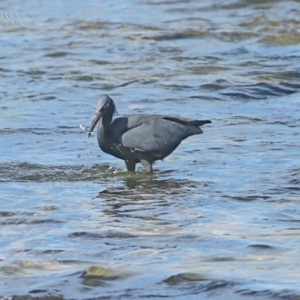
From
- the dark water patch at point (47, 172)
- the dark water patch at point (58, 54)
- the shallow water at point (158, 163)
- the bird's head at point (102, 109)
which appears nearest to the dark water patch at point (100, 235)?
the shallow water at point (158, 163)

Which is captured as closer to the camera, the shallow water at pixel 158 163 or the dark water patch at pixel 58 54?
the shallow water at pixel 158 163

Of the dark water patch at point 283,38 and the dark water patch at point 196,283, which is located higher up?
the dark water patch at point 196,283

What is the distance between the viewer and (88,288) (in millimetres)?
5641

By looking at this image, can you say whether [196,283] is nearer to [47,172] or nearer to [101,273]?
[101,273]

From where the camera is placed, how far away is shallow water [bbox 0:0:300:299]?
5.86 meters

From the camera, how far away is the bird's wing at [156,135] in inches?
355

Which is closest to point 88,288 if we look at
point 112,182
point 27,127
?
point 112,182

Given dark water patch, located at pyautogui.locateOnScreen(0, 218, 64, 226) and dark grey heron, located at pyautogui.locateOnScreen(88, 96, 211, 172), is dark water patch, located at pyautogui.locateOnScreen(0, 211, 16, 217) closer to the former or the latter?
dark water patch, located at pyautogui.locateOnScreen(0, 218, 64, 226)

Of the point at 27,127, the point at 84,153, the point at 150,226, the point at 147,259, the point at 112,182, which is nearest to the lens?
the point at 147,259

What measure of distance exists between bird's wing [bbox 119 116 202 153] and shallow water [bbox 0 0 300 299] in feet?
0.87

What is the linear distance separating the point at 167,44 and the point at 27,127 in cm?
565

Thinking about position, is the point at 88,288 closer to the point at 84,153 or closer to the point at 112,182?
the point at 112,182

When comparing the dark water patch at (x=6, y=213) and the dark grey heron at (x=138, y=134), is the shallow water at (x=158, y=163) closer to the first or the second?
the dark water patch at (x=6, y=213)

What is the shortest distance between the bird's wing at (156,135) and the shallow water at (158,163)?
0.27 m
